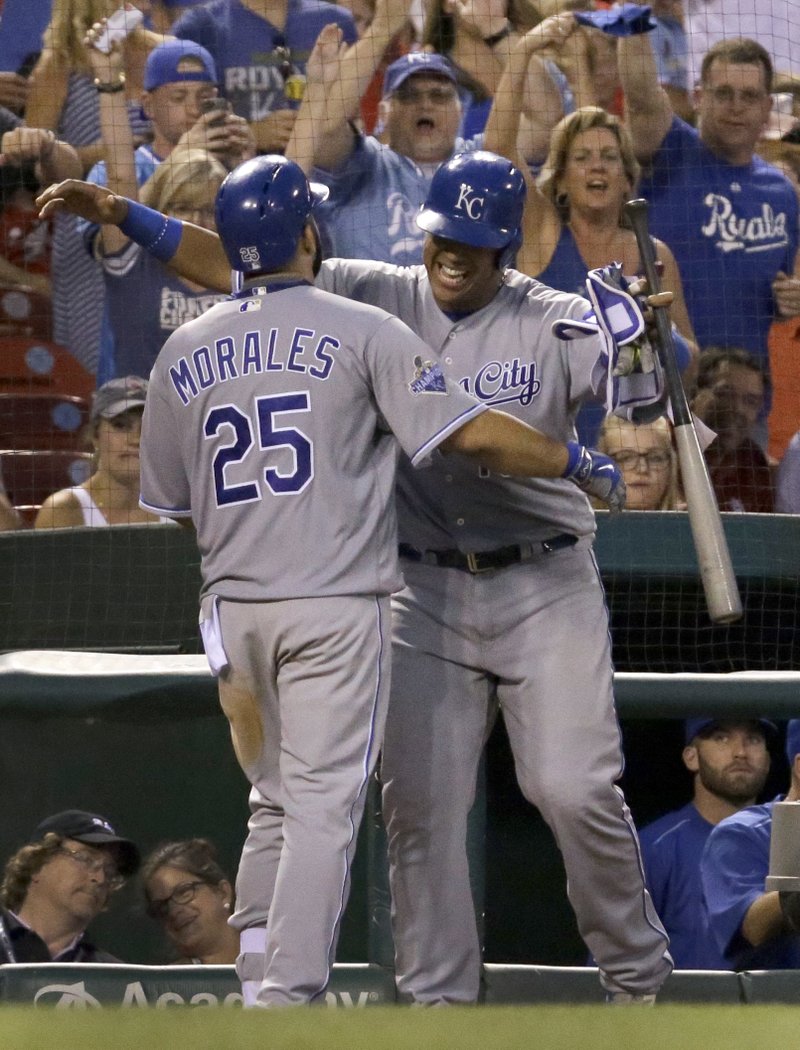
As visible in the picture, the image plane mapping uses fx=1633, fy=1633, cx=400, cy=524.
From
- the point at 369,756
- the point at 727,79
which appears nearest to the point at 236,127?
the point at 727,79

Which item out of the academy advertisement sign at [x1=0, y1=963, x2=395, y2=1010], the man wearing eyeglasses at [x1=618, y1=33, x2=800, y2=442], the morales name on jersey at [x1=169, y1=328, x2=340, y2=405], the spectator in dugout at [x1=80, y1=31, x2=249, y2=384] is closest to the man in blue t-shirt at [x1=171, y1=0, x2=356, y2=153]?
A: the spectator in dugout at [x1=80, y1=31, x2=249, y2=384]

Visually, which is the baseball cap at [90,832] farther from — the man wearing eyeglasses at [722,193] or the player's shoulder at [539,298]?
the man wearing eyeglasses at [722,193]

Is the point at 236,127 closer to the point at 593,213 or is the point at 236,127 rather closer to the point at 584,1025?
the point at 593,213

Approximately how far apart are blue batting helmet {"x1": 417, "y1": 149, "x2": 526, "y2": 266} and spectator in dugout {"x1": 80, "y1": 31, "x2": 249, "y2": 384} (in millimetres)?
2419

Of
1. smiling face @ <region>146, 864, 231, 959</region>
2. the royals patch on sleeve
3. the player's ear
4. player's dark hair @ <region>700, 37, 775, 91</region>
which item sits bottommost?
smiling face @ <region>146, 864, 231, 959</region>

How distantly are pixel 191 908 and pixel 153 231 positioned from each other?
1474 mm

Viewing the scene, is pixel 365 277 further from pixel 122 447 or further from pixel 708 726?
pixel 122 447

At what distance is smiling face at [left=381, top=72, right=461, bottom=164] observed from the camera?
572cm

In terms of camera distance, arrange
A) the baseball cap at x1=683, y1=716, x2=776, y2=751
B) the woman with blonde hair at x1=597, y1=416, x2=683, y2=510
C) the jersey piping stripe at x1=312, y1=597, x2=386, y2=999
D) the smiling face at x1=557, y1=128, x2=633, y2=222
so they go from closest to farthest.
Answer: the jersey piping stripe at x1=312, y1=597, x2=386, y2=999 → the baseball cap at x1=683, y1=716, x2=776, y2=751 → the woman with blonde hair at x1=597, y1=416, x2=683, y2=510 → the smiling face at x1=557, y1=128, x2=633, y2=222

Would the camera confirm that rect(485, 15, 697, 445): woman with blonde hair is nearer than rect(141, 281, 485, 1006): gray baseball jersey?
No

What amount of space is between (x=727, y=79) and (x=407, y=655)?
3.40 meters

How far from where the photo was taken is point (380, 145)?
5.75m

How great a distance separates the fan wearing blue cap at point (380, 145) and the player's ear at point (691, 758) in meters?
2.45

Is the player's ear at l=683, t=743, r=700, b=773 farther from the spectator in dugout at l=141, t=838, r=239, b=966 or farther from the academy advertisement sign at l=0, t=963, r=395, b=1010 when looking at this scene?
the spectator in dugout at l=141, t=838, r=239, b=966
